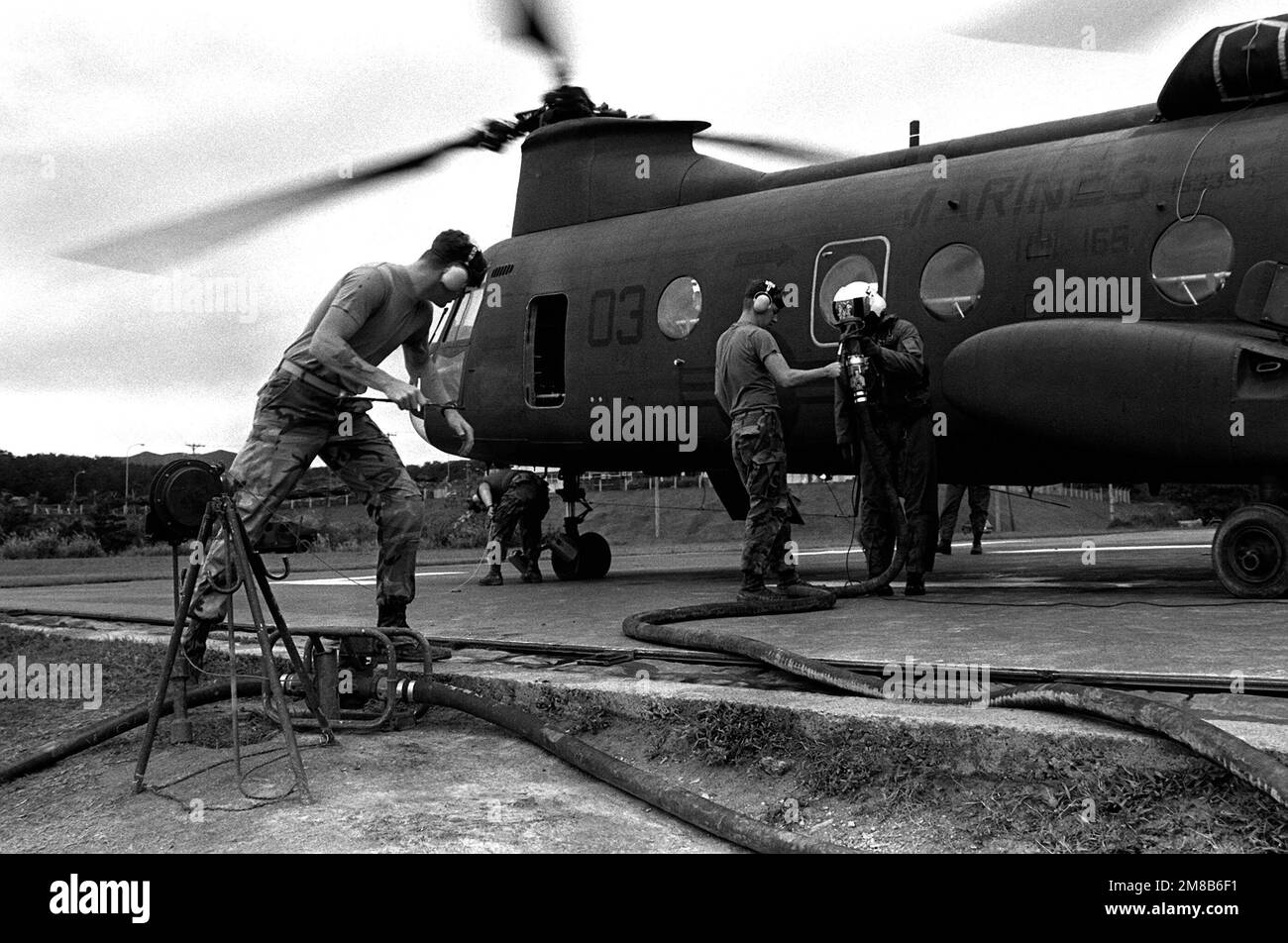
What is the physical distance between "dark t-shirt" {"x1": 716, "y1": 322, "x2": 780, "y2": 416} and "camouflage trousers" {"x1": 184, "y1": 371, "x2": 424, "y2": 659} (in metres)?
2.40

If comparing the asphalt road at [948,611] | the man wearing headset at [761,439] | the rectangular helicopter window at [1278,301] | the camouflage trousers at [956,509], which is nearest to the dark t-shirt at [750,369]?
the man wearing headset at [761,439]

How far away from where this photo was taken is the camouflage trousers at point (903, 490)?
7.43m

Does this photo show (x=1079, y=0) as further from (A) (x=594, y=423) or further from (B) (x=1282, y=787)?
(A) (x=594, y=423)

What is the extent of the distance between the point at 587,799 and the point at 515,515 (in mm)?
7513

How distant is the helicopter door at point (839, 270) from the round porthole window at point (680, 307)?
3.52ft

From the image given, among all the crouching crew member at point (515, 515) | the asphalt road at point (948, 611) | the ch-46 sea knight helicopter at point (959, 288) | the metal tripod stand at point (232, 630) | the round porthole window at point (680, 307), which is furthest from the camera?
the crouching crew member at point (515, 515)

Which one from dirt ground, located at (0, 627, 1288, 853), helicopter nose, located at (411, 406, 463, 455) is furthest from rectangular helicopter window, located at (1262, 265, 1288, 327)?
helicopter nose, located at (411, 406, 463, 455)

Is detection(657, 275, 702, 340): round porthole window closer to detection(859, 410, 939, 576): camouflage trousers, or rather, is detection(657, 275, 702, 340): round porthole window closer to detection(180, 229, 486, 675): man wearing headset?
detection(859, 410, 939, 576): camouflage trousers

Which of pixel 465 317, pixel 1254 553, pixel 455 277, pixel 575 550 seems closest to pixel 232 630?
pixel 455 277

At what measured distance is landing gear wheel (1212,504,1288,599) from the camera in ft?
21.1

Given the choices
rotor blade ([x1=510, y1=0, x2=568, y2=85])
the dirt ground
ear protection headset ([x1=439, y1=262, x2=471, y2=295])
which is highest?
rotor blade ([x1=510, y1=0, x2=568, y2=85])

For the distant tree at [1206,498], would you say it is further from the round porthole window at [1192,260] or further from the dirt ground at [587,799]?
the dirt ground at [587,799]

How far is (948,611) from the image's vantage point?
623 centimetres

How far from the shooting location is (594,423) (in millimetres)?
9727
